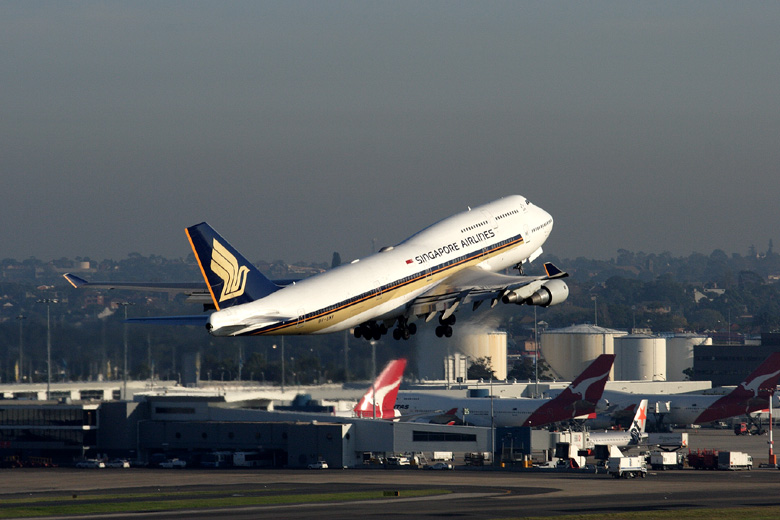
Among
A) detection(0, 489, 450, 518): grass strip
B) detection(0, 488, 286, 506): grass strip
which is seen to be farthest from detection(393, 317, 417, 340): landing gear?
detection(0, 488, 286, 506): grass strip

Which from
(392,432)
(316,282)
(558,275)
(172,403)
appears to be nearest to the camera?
→ (316,282)

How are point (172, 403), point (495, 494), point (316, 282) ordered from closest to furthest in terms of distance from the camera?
point (316, 282)
point (495, 494)
point (172, 403)

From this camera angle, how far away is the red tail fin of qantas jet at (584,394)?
5566 inches

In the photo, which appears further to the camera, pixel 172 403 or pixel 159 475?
pixel 172 403

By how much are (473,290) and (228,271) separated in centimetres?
1561

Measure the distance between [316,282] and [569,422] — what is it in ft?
A: 275

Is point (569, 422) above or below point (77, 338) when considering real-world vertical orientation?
below

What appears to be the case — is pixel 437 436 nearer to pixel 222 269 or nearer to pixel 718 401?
pixel 718 401

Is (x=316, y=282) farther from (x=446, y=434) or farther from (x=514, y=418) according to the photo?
(x=514, y=418)

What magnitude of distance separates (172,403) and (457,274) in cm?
6911

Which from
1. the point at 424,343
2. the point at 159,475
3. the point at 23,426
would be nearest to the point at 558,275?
the point at 159,475

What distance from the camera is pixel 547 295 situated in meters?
77.4

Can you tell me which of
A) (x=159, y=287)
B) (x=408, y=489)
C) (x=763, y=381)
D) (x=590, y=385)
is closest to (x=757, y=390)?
(x=763, y=381)

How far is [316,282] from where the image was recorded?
217ft
